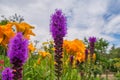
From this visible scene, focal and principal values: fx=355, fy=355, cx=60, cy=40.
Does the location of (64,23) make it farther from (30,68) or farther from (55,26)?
(30,68)

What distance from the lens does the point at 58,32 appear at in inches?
156

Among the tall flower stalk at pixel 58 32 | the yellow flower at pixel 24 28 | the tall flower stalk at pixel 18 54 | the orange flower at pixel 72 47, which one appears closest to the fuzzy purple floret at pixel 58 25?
the tall flower stalk at pixel 58 32

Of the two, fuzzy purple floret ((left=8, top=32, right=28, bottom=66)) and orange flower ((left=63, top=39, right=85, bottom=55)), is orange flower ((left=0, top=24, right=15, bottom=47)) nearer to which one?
fuzzy purple floret ((left=8, top=32, right=28, bottom=66))

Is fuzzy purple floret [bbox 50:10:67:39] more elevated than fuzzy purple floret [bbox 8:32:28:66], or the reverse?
fuzzy purple floret [bbox 50:10:67:39]

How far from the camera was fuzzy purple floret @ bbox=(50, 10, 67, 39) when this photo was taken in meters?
3.97

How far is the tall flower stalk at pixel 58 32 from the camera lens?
3.97 meters

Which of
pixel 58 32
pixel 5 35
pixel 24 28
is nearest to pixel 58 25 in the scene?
pixel 58 32

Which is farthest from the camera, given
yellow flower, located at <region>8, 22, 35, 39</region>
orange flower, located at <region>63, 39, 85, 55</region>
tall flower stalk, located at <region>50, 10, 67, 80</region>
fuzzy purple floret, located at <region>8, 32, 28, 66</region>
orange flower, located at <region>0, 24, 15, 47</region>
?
orange flower, located at <region>63, 39, 85, 55</region>

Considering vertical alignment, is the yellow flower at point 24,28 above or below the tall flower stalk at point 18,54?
above

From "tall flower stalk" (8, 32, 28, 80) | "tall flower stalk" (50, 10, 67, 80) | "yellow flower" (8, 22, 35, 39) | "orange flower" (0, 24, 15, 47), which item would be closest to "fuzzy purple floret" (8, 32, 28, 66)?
"tall flower stalk" (8, 32, 28, 80)

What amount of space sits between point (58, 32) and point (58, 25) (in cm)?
8

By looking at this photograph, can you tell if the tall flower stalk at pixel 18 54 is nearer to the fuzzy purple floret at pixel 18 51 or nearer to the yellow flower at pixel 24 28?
the fuzzy purple floret at pixel 18 51

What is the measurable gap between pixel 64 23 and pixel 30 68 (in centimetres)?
327

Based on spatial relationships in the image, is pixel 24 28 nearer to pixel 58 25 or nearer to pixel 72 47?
pixel 58 25
